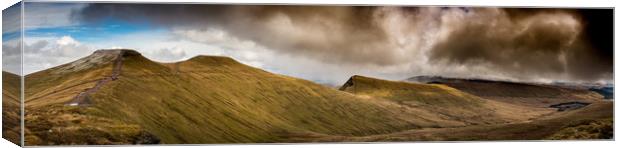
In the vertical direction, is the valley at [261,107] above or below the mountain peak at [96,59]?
below

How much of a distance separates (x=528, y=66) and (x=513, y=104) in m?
0.79

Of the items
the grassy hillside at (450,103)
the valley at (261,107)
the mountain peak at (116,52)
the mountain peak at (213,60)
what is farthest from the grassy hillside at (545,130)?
the mountain peak at (116,52)

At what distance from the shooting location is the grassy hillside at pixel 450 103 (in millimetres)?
22703

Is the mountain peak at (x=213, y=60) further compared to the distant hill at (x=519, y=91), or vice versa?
the distant hill at (x=519, y=91)

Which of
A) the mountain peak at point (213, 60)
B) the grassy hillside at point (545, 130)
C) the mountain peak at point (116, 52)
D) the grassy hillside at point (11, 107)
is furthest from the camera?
the grassy hillside at point (545, 130)

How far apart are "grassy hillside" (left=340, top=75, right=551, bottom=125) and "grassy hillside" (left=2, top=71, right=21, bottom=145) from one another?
6037 millimetres

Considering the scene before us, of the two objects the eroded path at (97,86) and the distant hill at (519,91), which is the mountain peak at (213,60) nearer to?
the eroded path at (97,86)

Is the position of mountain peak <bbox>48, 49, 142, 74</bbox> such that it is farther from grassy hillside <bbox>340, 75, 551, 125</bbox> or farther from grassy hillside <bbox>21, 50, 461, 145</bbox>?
grassy hillside <bbox>340, 75, 551, 125</bbox>

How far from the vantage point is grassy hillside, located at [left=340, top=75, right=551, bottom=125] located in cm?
2270

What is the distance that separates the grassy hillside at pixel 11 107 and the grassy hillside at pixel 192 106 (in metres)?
0.29

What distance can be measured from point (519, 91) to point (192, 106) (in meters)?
6.35

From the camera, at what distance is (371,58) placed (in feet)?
73.4

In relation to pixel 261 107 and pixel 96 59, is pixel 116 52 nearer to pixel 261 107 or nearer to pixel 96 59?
pixel 96 59

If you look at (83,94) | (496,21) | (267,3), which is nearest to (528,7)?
(496,21)
